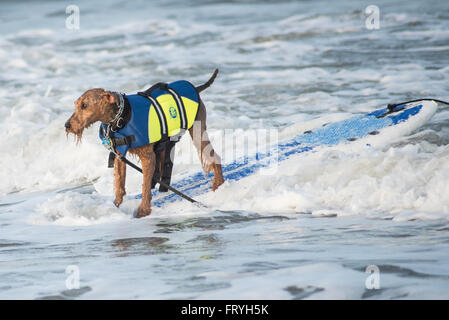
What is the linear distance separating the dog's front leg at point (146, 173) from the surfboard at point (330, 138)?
426 mm

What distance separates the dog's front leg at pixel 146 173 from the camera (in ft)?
17.6

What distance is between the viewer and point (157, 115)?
17.5ft

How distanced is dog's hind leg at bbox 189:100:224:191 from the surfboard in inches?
6.3

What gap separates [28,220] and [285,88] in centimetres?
628

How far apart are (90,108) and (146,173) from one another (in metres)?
0.73

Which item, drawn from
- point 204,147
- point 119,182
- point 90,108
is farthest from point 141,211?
point 90,108

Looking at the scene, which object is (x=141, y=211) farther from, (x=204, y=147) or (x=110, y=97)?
(x=110, y=97)

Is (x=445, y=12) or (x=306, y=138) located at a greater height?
(x=445, y=12)

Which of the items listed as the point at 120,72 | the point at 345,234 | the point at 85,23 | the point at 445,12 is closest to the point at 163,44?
the point at 120,72

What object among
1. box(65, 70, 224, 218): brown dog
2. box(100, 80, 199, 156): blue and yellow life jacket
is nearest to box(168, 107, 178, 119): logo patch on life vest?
box(100, 80, 199, 156): blue and yellow life jacket

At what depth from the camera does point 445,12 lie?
17.0m

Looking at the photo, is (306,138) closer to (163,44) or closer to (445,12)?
(163,44)

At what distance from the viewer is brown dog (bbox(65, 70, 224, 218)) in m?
5.05

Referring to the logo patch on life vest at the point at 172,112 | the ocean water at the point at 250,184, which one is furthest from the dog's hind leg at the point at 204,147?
the logo patch on life vest at the point at 172,112
